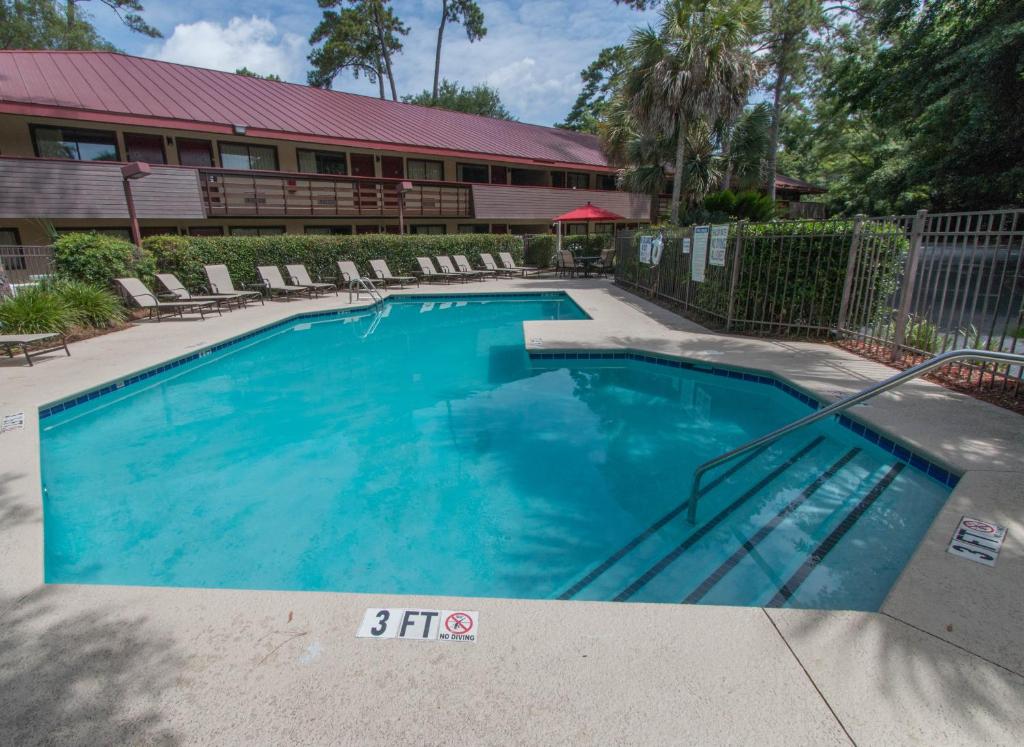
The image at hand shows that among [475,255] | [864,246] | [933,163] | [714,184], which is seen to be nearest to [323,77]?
[475,255]

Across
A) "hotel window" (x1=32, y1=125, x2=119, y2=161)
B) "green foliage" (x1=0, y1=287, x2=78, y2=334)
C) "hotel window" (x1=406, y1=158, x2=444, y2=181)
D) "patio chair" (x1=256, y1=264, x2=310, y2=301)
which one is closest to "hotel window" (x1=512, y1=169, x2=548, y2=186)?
"hotel window" (x1=406, y1=158, x2=444, y2=181)

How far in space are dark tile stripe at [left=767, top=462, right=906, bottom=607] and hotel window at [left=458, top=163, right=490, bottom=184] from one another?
76.2ft

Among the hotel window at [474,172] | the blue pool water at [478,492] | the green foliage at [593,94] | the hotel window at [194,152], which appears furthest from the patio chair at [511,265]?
the green foliage at [593,94]

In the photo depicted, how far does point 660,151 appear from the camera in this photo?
19.3 m

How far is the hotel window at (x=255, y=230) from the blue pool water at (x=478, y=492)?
1228 cm

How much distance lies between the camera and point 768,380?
6453 millimetres

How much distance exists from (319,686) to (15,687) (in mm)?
1091

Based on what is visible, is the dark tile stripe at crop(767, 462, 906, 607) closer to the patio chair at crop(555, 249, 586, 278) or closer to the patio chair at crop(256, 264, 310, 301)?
the patio chair at crop(256, 264, 310, 301)

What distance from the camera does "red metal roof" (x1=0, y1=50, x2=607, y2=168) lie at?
13.9 metres

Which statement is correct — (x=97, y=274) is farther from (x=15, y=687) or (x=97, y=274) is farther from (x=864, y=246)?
(x=864, y=246)

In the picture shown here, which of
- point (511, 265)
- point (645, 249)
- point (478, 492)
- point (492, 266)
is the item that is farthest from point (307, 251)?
point (478, 492)

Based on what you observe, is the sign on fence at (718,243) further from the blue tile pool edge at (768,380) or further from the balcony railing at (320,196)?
the balcony railing at (320,196)

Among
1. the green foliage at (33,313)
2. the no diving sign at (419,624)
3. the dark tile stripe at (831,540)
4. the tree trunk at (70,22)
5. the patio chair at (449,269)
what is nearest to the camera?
the no diving sign at (419,624)

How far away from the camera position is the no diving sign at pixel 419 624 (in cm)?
214
